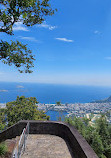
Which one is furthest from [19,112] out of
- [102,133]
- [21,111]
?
[102,133]

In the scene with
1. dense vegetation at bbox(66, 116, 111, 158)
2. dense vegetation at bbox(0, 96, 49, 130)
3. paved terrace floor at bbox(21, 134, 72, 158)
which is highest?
paved terrace floor at bbox(21, 134, 72, 158)

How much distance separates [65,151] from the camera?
5.30 m

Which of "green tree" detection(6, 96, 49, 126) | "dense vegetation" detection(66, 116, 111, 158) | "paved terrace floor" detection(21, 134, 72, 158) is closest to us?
"paved terrace floor" detection(21, 134, 72, 158)

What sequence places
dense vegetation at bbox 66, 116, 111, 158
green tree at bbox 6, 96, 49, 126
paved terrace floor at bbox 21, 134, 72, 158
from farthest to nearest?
dense vegetation at bbox 66, 116, 111, 158, green tree at bbox 6, 96, 49, 126, paved terrace floor at bbox 21, 134, 72, 158

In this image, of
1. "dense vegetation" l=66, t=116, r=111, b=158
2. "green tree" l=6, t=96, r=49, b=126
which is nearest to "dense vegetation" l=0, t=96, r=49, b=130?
"green tree" l=6, t=96, r=49, b=126

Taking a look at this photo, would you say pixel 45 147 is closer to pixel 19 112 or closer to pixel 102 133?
pixel 19 112

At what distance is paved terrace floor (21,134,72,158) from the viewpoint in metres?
4.94

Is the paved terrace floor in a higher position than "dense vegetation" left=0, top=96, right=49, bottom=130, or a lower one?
higher

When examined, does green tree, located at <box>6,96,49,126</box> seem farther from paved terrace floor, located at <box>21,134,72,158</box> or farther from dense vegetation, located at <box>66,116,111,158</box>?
paved terrace floor, located at <box>21,134,72,158</box>

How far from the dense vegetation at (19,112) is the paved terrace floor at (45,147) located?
13072 millimetres

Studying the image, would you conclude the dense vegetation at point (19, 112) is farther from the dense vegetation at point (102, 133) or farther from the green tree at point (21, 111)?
the dense vegetation at point (102, 133)

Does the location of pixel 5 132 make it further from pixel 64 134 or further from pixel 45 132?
pixel 64 134

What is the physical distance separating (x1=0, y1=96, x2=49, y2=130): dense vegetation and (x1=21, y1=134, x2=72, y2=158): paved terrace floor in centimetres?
1307

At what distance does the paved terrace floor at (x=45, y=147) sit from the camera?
195 inches
